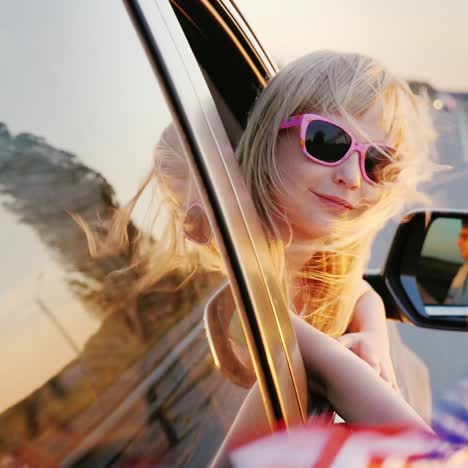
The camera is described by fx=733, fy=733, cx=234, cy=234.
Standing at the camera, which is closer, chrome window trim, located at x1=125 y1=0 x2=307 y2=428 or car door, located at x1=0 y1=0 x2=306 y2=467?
car door, located at x1=0 y1=0 x2=306 y2=467

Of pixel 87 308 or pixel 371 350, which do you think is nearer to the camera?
pixel 87 308

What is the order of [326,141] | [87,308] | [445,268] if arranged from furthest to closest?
[445,268] → [326,141] → [87,308]

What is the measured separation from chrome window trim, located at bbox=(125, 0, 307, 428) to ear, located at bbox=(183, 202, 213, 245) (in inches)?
0.9

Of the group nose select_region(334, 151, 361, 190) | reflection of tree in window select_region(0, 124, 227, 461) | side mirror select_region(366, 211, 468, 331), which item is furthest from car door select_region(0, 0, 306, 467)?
side mirror select_region(366, 211, 468, 331)

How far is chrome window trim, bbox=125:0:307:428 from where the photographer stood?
3.87ft

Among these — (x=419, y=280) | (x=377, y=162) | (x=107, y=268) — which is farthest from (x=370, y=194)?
(x=419, y=280)

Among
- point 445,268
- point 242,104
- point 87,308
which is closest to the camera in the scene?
point 87,308

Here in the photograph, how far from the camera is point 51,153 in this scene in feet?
2.99

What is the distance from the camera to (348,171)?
1.69 metres

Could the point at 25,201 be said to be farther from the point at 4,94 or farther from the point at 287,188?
the point at 287,188

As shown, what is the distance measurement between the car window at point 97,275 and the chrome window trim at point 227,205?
0.03 metres

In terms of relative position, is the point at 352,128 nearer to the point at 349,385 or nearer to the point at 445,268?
the point at 349,385

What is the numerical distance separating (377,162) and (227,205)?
61 centimetres

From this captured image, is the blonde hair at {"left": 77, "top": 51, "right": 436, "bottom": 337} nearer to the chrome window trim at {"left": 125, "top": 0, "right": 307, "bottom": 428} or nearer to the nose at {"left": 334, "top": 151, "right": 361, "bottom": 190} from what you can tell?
the nose at {"left": 334, "top": 151, "right": 361, "bottom": 190}
